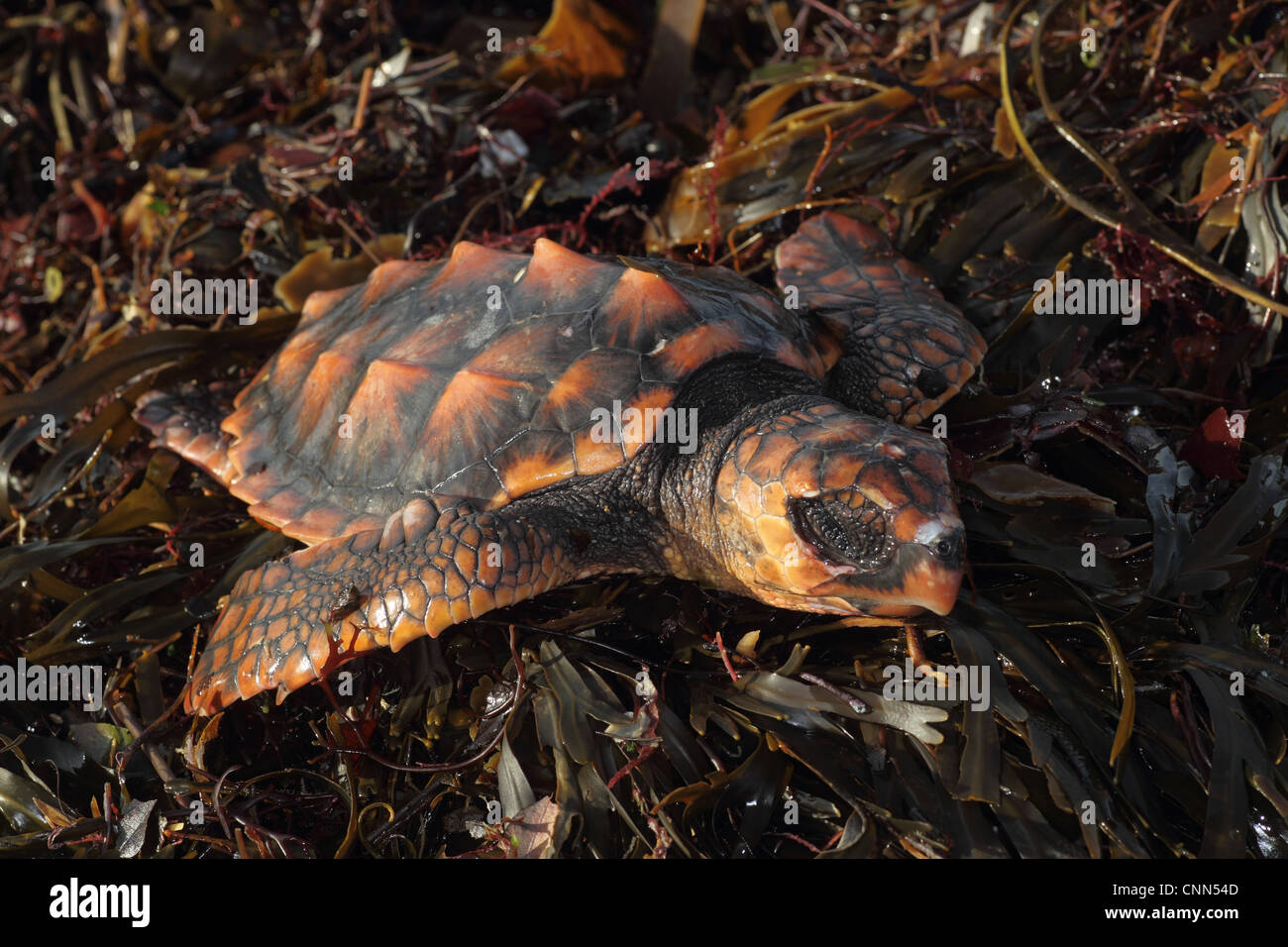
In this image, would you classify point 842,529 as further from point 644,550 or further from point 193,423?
point 193,423

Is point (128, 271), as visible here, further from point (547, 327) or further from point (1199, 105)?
point (1199, 105)

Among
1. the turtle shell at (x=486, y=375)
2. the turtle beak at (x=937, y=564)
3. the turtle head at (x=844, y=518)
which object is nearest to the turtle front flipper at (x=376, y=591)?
the turtle shell at (x=486, y=375)

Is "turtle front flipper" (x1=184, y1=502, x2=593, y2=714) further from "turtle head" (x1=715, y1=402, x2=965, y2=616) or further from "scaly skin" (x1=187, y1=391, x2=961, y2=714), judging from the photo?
"turtle head" (x1=715, y1=402, x2=965, y2=616)

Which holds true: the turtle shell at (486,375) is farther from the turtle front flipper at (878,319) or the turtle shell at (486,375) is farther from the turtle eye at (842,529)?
the turtle eye at (842,529)

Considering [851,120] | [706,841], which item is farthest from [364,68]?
[706,841]

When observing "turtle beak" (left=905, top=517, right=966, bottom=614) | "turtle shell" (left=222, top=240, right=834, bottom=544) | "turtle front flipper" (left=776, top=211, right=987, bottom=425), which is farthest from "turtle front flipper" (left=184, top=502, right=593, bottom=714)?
"turtle front flipper" (left=776, top=211, right=987, bottom=425)

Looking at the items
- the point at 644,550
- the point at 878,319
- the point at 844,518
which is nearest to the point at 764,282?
the point at 878,319
